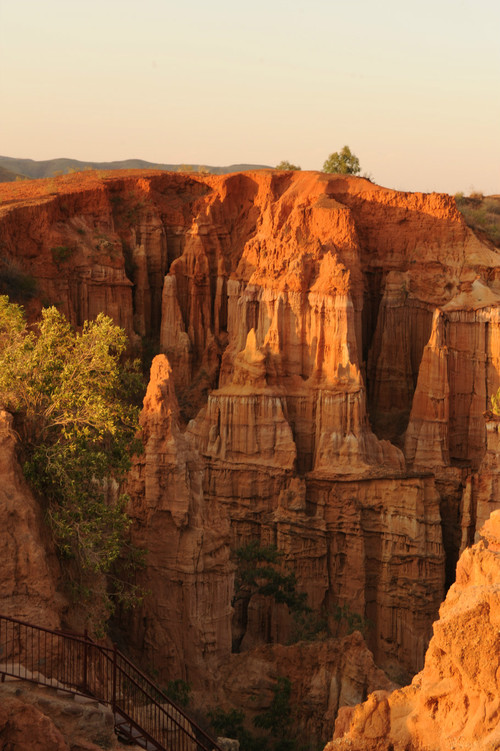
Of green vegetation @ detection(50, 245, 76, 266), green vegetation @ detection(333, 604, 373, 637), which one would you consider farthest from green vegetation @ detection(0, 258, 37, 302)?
green vegetation @ detection(333, 604, 373, 637)

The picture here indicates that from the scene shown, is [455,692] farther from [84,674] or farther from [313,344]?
[313,344]

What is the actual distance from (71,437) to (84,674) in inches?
201

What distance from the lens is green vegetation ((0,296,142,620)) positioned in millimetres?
18312

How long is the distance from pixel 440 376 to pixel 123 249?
15675 millimetres

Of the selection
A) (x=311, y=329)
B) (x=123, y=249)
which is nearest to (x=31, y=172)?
(x=123, y=249)

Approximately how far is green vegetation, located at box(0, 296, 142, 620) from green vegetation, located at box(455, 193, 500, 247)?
3009cm

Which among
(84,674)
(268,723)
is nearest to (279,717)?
(268,723)

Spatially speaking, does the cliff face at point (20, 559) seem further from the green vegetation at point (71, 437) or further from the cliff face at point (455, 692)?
the cliff face at point (455, 692)

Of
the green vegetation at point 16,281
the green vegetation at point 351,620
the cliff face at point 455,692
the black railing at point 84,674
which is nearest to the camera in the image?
the cliff face at point 455,692

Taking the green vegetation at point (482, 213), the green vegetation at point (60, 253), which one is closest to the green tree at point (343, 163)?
the green vegetation at point (482, 213)

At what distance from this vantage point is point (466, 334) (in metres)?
41.1

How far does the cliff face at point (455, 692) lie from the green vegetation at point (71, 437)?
7.86m

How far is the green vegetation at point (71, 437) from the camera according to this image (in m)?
18.3

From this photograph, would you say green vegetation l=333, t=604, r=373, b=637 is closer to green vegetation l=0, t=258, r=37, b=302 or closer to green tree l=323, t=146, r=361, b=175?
green vegetation l=0, t=258, r=37, b=302
